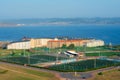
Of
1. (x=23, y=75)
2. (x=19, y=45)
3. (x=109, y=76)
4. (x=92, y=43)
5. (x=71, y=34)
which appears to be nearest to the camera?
(x=109, y=76)

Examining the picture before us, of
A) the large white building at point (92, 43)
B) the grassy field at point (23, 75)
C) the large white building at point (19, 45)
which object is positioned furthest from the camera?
the large white building at point (92, 43)

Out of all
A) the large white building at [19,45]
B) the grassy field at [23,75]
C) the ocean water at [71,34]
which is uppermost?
the ocean water at [71,34]

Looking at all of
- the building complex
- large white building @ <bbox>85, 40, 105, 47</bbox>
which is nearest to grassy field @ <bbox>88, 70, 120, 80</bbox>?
the building complex

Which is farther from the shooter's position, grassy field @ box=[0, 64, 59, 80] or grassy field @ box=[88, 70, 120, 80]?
grassy field @ box=[0, 64, 59, 80]

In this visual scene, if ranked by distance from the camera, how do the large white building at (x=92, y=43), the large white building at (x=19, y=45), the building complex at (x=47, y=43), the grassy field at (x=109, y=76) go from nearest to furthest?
the grassy field at (x=109, y=76)
the large white building at (x=19, y=45)
the building complex at (x=47, y=43)
the large white building at (x=92, y=43)

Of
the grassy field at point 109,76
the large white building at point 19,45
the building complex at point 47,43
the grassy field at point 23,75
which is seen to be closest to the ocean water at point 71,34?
the building complex at point 47,43

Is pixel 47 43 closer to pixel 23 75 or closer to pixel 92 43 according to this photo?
pixel 92 43

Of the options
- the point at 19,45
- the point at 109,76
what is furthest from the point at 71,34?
the point at 109,76

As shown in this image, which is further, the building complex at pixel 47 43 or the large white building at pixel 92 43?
the large white building at pixel 92 43

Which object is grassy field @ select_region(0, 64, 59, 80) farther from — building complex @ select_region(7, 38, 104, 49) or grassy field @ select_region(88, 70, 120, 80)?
building complex @ select_region(7, 38, 104, 49)

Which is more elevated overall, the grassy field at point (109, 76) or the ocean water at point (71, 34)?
the ocean water at point (71, 34)

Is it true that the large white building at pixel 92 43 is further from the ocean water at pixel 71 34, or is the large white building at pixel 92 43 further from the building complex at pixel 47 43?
the ocean water at pixel 71 34

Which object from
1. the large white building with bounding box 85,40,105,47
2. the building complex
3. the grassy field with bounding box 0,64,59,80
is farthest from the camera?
the large white building with bounding box 85,40,105,47
